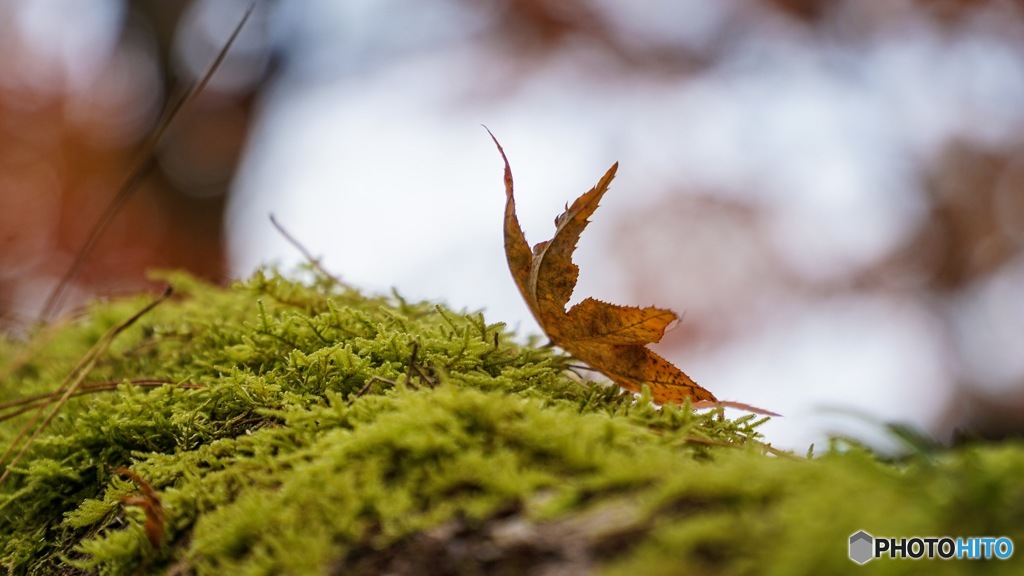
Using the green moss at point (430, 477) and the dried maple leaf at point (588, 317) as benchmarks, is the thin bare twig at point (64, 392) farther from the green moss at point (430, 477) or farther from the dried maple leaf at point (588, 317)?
the dried maple leaf at point (588, 317)

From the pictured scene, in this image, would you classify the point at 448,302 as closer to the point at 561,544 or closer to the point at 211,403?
the point at 211,403

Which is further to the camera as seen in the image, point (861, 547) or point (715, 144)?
A: point (715, 144)

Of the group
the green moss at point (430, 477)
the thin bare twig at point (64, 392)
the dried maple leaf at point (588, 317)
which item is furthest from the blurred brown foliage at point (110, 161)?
the dried maple leaf at point (588, 317)

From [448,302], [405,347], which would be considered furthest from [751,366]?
[405,347]

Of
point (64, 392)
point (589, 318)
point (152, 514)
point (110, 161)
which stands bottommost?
point (152, 514)

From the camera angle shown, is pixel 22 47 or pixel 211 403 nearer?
pixel 211 403

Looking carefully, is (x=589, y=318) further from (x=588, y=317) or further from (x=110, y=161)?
(x=110, y=161)

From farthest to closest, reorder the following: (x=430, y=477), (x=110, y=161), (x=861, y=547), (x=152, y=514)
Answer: (x=110, y=161) < (x=152, y=514) < (x=430, y=477) < (x=861, y=547)

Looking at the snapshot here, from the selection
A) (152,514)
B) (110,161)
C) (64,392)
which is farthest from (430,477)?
(110,161)
